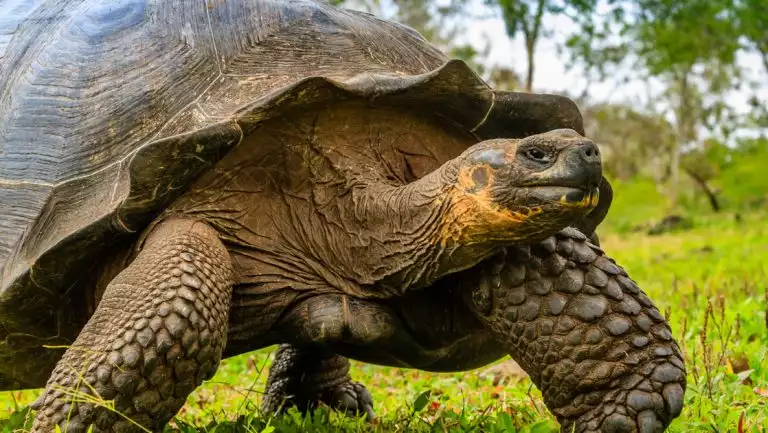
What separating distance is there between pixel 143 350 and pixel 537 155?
3.82 ft

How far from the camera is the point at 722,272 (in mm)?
8156

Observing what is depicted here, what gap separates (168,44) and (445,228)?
1212 millimetres

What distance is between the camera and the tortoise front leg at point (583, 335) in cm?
233

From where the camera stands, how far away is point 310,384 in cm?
366

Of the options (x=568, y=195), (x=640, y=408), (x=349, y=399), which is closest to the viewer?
(x=568, y=195)

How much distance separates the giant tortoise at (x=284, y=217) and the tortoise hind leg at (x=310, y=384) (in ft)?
2.27

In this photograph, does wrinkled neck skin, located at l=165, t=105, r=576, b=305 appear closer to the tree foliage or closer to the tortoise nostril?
the tortoise nostril

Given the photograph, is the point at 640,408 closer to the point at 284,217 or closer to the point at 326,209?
the point at 326,209

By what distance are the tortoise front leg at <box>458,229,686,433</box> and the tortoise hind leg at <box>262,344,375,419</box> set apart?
129cm

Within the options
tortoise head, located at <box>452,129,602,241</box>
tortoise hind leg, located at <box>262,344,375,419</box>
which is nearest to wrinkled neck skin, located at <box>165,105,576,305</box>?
tortoise head, located at <box>452,129,602,241</box>

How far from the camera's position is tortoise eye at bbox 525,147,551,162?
7.15 ft

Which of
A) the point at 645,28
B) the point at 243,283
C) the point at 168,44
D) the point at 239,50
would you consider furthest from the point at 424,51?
the point at 645,28

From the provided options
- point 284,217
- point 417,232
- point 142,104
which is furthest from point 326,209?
point 142,104

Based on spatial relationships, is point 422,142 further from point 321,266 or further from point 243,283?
point 243,283
